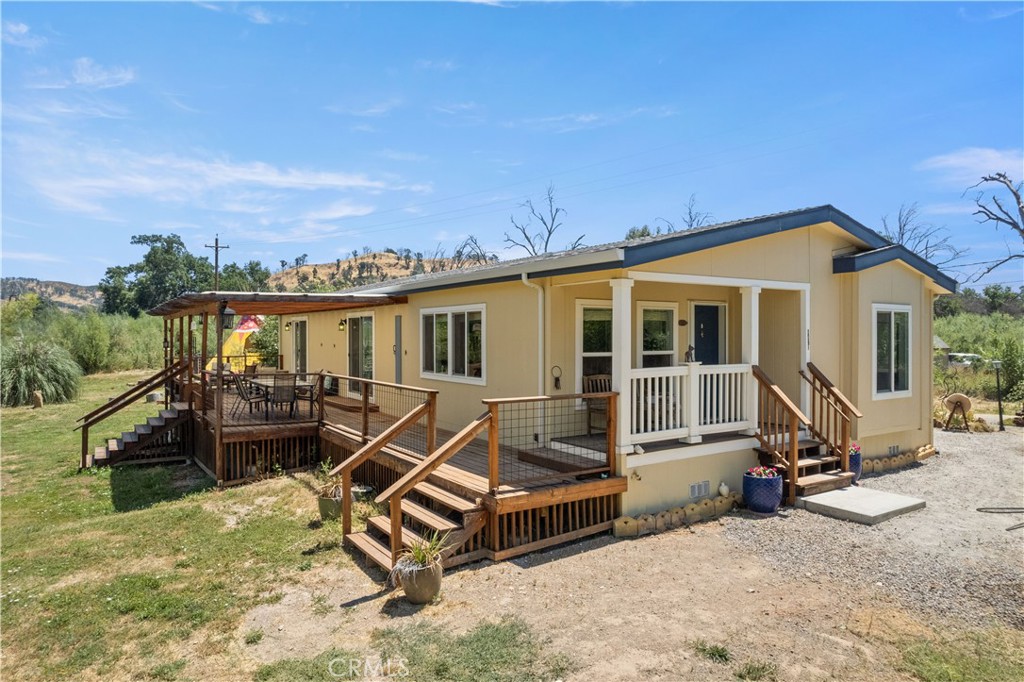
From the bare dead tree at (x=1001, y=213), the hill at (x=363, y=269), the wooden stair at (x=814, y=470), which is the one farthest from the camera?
the hill at (x=363, y=269)

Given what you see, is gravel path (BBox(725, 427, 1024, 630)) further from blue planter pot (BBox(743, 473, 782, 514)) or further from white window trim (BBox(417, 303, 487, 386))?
white window trim (BBox(417, 303, 487, 386))

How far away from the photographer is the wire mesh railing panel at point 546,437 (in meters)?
7.04

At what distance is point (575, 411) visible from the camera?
8031mm

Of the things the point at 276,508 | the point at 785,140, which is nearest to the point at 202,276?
the point at 785,140

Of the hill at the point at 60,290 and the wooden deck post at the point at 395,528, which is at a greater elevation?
the hill at the point at 60,290

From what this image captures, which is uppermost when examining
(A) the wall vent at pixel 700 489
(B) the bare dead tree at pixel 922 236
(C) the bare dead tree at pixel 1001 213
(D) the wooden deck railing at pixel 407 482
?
(B) the bare dead tree at pixel 922 236

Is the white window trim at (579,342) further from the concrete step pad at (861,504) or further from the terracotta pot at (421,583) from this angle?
the terracotta pot at (421,583)

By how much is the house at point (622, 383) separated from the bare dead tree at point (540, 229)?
2649 centimetres

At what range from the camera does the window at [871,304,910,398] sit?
9242 mm

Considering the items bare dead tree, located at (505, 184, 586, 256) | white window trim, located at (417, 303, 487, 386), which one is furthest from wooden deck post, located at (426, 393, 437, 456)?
bare dead tree, located at (505, 184, 586, 256)

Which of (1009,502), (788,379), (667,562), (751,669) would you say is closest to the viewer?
(751,669)

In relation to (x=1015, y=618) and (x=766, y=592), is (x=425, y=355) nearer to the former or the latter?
(x=766, y=592)

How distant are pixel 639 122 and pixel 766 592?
78.7ft

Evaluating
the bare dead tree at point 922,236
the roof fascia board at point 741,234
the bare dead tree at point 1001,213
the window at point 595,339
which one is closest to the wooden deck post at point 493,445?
the roof fascia board at point 741,234
